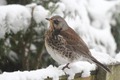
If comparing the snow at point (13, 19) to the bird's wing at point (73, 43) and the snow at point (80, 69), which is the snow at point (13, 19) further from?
the snow at point (80, 69)

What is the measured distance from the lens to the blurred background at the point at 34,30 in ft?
15.6

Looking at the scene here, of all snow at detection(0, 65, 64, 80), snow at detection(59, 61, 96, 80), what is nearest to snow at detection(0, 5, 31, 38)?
snow at detection(59, 61, 96, 80)

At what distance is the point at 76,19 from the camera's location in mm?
5664

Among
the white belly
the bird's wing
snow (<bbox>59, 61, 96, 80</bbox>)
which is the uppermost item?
the bird's wing

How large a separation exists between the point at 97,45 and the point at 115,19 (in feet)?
2.75

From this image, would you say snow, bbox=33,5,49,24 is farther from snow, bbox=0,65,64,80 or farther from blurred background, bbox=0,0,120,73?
snow, bbox=0,65,64,80

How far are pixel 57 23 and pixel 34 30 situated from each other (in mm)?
955

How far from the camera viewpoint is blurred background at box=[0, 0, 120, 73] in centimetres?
476

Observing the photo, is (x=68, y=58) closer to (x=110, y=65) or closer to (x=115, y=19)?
(x=110, y=65)

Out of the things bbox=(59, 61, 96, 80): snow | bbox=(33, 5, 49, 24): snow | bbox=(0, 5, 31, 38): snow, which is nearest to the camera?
bbox=(59, 61, 96, 80): snow

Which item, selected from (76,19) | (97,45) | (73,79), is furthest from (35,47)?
(73,79)

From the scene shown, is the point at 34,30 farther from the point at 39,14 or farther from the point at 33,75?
the point at 33,75

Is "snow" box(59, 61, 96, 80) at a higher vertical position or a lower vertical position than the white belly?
lower

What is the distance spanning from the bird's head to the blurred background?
694 millimetres
